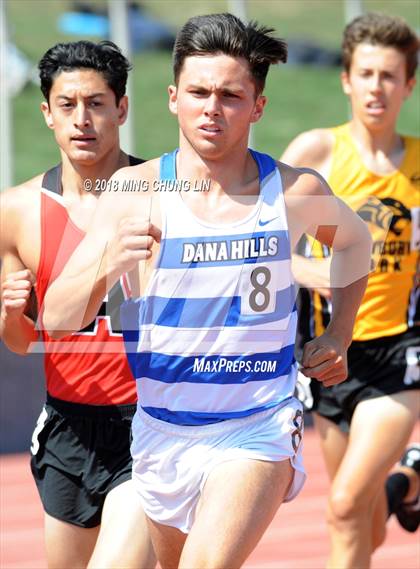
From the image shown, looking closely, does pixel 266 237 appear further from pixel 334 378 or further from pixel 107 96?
pixel 107 96

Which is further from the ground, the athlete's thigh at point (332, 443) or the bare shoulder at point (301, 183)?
the bare shoulder at point (301, 183)

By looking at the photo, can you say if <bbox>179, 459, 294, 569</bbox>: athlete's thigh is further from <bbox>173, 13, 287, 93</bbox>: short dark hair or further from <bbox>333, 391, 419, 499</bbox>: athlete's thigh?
<bbox>333, 391, 419, 499</bbox>: athlete's thigh

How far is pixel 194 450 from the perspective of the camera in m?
3.52

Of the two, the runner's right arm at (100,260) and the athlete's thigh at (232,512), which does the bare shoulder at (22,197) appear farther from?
the athlete's thigh at (232,512)

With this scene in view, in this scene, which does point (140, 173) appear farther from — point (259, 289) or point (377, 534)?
point (377, 534)

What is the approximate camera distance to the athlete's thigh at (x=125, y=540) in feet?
12.5

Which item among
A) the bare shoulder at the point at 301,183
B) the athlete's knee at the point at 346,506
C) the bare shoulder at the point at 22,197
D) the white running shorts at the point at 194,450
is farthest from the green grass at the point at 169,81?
the white running shorts at the point at 194,450

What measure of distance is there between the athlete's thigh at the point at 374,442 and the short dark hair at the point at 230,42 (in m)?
1.92

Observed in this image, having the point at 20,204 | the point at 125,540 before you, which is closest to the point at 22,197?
the point at 20,204

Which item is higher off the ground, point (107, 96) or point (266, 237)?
point (107, 96)

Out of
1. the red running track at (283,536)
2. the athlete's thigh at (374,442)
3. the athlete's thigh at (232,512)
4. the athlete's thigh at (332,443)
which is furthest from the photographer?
the red running track at (283,536)

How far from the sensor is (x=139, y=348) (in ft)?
11.9

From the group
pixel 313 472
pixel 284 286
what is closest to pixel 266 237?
pixel 284 286

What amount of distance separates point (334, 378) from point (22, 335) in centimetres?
106
